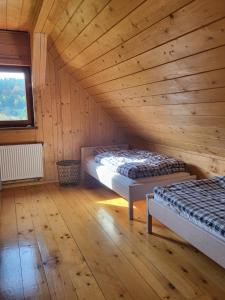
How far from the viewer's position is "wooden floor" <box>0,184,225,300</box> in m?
1.70

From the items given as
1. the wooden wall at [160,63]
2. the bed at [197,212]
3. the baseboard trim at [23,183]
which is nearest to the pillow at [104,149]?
the wooden wall at [160,63]

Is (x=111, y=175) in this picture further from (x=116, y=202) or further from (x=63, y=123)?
(x=63, y=123)

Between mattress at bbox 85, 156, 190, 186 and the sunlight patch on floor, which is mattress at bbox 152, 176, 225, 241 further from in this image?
the sunlight patch on floor

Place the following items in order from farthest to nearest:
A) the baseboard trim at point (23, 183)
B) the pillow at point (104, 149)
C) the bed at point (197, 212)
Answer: the pillow at point (104, 149) < the baseboard trim at point (23, 183) < the bed at point (197, 212)

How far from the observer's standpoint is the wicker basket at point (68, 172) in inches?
155

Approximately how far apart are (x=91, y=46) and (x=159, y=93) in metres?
0.80

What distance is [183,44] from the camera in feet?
5.60

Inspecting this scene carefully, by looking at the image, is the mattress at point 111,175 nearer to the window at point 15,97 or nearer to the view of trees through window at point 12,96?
the window at point 15,97

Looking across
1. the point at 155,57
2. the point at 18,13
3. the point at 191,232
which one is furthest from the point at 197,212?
the point at 18,13

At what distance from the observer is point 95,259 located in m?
2.05

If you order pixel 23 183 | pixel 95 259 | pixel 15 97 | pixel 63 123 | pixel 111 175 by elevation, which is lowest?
pixel 95 259

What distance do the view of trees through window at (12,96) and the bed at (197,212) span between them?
8.13 ft

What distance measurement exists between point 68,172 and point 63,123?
0.77m

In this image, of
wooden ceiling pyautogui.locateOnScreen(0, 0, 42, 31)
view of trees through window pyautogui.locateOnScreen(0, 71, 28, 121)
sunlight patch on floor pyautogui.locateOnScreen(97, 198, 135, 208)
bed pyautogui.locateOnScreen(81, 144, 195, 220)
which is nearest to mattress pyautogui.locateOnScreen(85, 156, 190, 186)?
bed pyautogui.locateOnScreen(81, 144, 195, 220)
